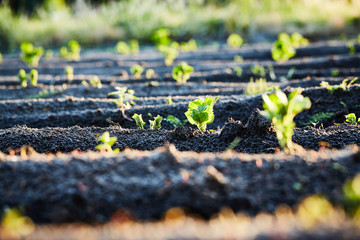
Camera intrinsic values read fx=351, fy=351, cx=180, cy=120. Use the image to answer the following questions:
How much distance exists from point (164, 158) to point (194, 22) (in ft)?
38.7

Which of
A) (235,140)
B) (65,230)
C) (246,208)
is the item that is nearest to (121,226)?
(65,230)

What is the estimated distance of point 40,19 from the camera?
1555 centimetres

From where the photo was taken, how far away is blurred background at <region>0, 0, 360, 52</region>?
11500mm

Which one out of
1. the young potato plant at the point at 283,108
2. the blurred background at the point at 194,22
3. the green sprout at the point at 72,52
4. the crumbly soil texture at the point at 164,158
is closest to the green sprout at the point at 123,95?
the crumbly soil texture at the point at 164,158

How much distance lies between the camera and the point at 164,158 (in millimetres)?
1731

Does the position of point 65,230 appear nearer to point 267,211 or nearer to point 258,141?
point 267,211

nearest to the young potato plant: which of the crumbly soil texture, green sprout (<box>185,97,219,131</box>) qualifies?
the crumbly soil texture

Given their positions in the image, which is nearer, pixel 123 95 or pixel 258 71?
pixel 123 95

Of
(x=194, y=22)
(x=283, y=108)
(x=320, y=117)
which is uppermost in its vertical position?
(x=194, y=22)

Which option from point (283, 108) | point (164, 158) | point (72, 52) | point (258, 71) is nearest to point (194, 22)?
point (72, 52)

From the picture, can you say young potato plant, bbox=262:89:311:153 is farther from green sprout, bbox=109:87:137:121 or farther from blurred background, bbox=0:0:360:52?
blurred background, bbox=0:0:360:52

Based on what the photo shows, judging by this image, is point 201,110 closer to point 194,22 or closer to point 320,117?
point 320,117

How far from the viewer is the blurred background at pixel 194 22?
37.7 ft

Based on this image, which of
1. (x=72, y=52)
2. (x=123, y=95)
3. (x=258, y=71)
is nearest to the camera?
(x=123, y=95)
